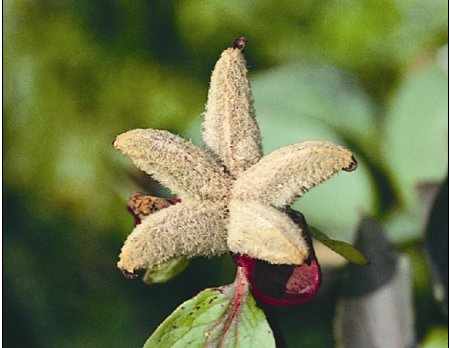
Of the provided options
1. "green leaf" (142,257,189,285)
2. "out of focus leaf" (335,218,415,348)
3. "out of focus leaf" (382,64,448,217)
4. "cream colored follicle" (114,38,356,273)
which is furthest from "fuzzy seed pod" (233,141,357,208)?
"out of focus leaf" (382,64,448,217)

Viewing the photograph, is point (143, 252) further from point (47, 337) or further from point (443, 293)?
point (47, 337)

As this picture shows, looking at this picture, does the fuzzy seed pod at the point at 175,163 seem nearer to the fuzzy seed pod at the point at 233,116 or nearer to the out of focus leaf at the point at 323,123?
the fuzzy seed pod at the point at 233,116

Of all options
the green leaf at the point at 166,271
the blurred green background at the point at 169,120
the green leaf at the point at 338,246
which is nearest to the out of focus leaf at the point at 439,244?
the blurred green background at the point at 169,120

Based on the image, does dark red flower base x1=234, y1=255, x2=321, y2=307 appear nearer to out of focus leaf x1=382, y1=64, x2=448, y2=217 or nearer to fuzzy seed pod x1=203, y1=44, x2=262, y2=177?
fuzzy seed pod x1=203, y1=44, x2=262, y2=177

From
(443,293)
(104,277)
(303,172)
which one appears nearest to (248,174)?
(303,172)

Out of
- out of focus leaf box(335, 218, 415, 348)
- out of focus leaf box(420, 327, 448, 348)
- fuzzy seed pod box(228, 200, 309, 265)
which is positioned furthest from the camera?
out of focus leaf box(420, 327, 448, 348)

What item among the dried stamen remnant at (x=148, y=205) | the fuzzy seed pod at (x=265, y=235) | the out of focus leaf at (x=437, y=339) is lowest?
the out of focus leaf at (x=437, y=339)
